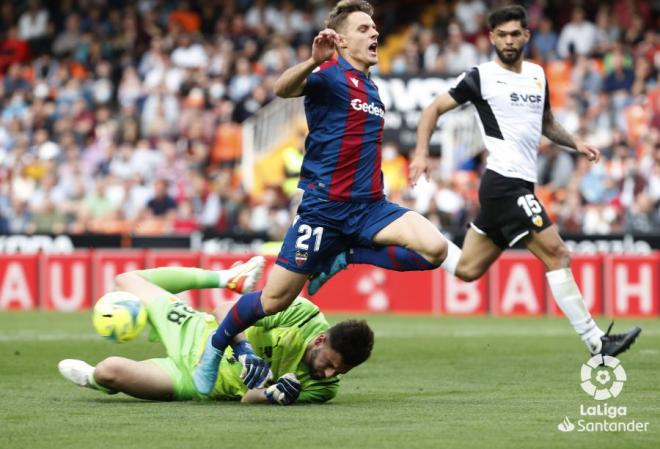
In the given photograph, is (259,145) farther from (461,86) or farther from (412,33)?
(461,86)

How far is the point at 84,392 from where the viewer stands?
9.64m

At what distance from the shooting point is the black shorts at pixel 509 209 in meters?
10.5

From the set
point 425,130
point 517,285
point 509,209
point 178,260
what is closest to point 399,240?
point 425,130

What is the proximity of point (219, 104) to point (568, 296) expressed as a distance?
52.1 feet

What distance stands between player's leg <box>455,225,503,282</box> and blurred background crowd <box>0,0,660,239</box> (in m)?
8.79

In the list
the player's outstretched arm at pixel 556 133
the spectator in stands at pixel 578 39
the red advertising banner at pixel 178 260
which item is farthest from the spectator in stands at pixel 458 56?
the player's outstretched arm at pixel 556 133

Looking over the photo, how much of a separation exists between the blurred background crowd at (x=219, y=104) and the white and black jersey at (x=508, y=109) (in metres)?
9.18

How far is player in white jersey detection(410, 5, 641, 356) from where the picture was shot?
34.3 ft

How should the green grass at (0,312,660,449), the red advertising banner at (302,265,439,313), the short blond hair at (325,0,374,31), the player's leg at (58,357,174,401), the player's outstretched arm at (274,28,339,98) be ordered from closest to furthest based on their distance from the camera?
the green grass at (0,312,660,449), the player's outstretched arm at (274,28,339,98), the player's leg at (58,357,174,401), the short blond hair at (325,0,374,31), the red advertising banner at (302,265,439,313)

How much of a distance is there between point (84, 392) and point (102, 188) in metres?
13.8

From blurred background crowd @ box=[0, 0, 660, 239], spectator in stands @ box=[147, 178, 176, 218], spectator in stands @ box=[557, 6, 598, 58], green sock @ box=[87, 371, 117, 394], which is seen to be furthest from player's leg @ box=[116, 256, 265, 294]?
spectator in stands @ box=[557, 6, 598, 58]

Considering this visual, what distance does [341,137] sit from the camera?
8992 mm

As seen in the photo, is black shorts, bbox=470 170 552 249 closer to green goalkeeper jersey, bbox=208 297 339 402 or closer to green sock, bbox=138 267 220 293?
green goalkeeper jersey, bbox=208 297 339 402

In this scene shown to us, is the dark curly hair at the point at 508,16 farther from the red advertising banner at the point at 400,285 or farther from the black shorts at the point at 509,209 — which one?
the red advertising banner at the point at 400,285
